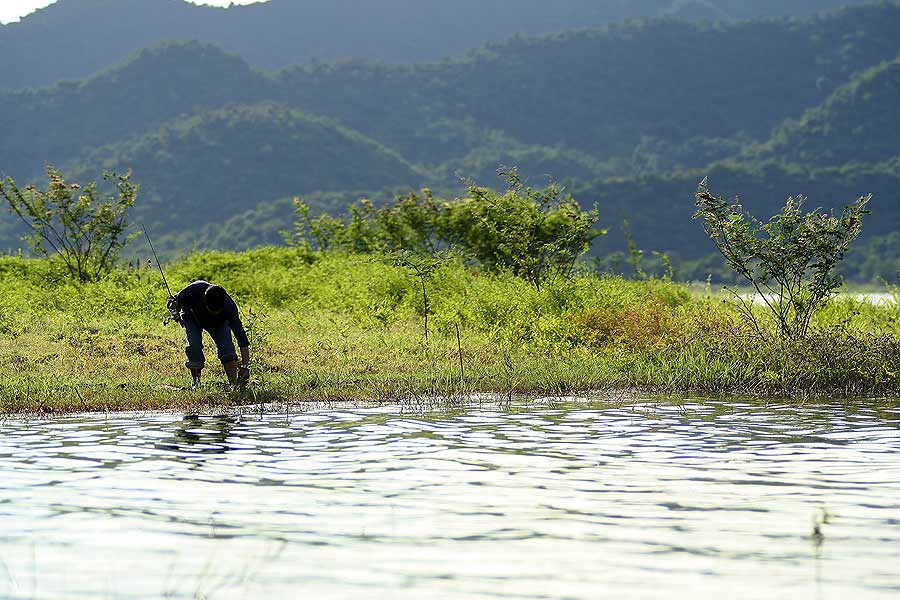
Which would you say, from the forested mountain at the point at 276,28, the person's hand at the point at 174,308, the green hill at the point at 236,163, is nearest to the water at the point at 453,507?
the person's hand at the point at 174,308

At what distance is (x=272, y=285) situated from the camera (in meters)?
27.4

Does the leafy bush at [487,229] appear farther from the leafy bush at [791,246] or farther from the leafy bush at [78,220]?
the leafy bush at [78,220]

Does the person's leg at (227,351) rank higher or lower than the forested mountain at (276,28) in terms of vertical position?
lower

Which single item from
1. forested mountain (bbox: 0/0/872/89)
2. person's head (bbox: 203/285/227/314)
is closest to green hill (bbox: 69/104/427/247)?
forested mountain (bbox: 0/0/872/89)

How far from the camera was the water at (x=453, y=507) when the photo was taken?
6.13 meters

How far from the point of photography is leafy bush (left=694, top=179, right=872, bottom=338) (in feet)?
54.3

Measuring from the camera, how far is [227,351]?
552 inches

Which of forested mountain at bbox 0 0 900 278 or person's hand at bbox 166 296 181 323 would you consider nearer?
person's hand at bbox 166 296 181 323

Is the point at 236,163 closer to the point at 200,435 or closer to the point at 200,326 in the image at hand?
the point at 200,326

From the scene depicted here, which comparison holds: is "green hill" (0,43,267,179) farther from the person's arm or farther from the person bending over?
the person's arm

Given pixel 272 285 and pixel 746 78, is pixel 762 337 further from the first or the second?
pixel 746 78

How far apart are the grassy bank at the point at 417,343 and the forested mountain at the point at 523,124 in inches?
2485

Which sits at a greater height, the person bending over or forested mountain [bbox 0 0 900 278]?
forested mountain [bbox 0 0 900 278]

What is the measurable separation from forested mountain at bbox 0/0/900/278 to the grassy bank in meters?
63.1
